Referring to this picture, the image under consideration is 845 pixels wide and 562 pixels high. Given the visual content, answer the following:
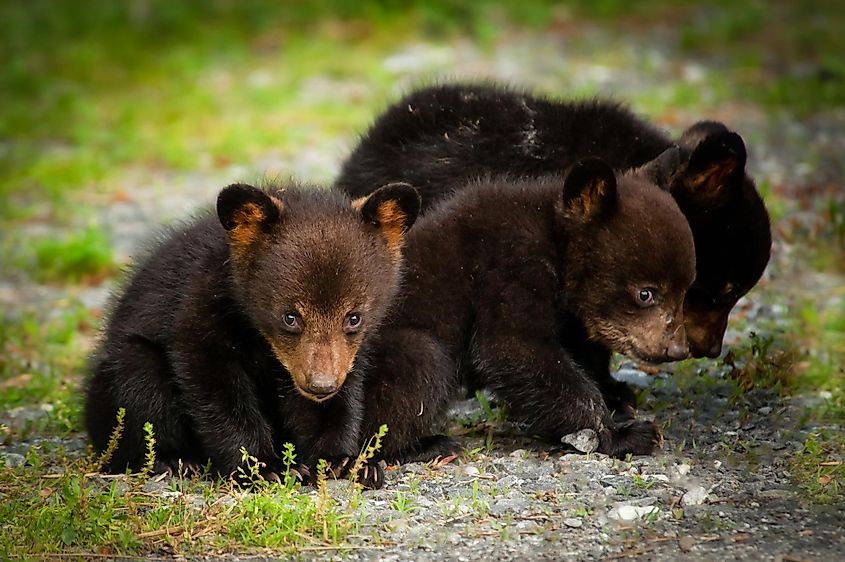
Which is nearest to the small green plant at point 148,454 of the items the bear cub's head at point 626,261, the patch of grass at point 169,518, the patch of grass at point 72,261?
the patch of grass at point 169,518

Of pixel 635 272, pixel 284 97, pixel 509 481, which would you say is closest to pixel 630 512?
pixel 509 481

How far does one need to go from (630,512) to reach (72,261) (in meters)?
6.58

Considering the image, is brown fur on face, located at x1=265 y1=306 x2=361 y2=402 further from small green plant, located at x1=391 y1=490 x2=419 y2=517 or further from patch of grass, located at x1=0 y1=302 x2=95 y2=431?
patch of grass, located at x1=0 y1=302 x2=95 y2=431

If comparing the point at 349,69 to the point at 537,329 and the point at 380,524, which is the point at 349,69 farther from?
the point at 380,524

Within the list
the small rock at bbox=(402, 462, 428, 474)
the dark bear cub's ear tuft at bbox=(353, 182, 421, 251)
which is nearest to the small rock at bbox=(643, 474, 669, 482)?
the small rock at bbox=(402, 462, 428, 474)

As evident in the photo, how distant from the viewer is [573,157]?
7.83 m

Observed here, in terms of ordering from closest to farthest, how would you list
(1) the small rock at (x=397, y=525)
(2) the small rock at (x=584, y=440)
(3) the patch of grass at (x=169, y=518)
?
(3) the patch of grass at (x=169, y=518), (1) the small rock at (x=397, y=525), (2) the small rock at (x=584, y=440)

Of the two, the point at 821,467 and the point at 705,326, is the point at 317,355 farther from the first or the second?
the point at 705,326

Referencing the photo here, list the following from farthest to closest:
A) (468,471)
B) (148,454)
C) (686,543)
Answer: (468,471) → (148,454) → (686,543)

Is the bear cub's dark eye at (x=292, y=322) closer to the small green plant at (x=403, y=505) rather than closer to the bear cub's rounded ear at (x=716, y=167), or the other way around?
the small green plant at (x=403, y=505)

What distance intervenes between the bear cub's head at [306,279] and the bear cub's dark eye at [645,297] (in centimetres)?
130

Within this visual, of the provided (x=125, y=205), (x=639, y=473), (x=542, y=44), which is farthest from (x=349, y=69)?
(x=639, y=473)

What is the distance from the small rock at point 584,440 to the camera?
624cm

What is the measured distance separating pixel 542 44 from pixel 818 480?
40.6 ft
